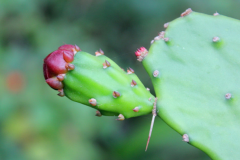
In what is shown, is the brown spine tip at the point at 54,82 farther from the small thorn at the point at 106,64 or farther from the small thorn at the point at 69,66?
the small thorn at the point at 106,64

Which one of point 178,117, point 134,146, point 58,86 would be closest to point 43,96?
point 134,146

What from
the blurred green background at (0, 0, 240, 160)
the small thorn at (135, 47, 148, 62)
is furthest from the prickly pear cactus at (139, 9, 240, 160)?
the blurred green background at (0, 0, 240, 160)

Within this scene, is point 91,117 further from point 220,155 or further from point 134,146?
point 220,155

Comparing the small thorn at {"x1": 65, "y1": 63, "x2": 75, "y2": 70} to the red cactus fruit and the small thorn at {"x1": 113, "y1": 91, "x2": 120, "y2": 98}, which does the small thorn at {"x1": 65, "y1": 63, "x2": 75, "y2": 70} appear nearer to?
the red cactus fruit

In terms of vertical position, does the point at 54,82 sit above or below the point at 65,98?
above

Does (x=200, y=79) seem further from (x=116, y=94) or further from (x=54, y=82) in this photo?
(x=54, y=82)

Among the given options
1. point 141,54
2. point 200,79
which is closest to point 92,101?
point 141,54
